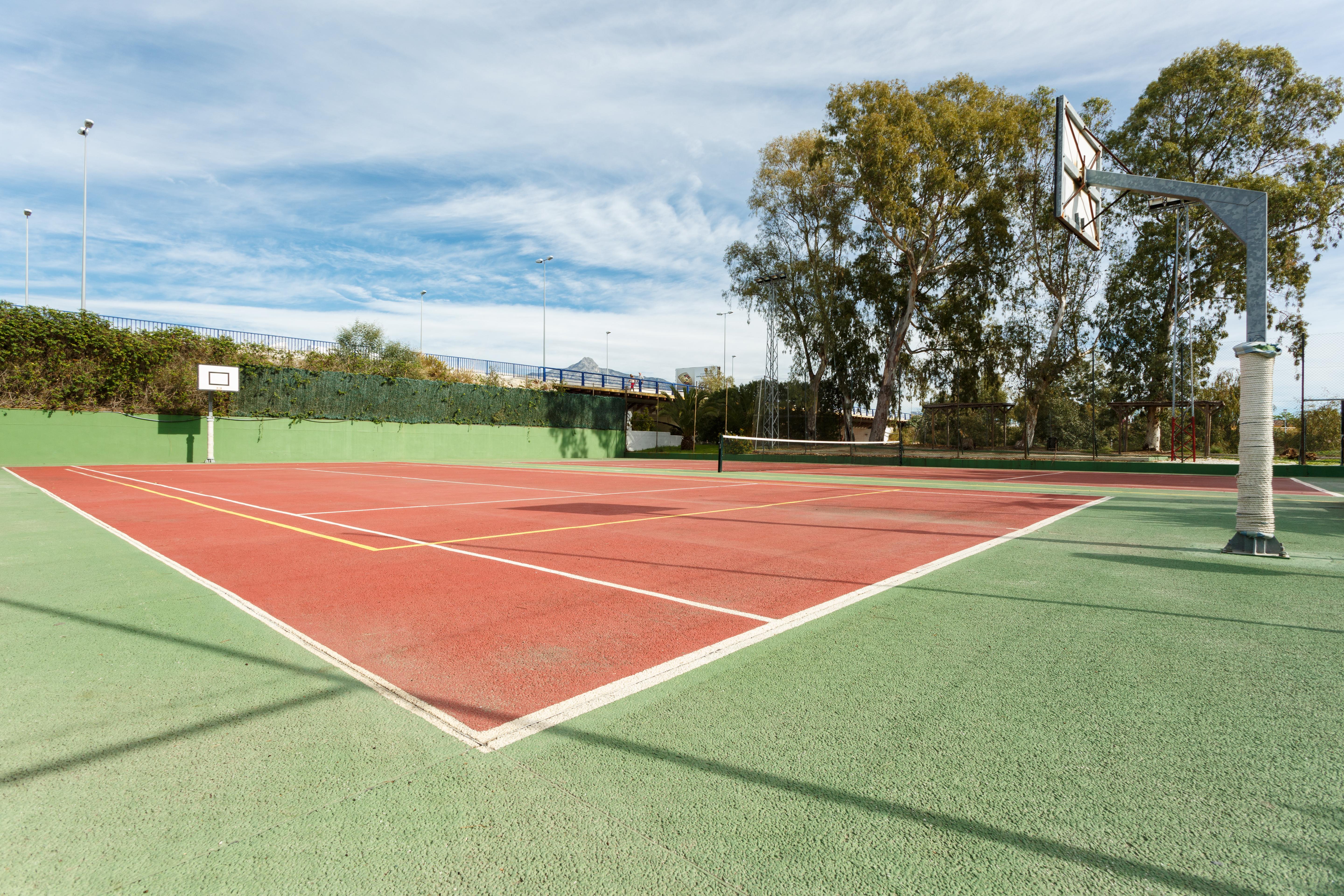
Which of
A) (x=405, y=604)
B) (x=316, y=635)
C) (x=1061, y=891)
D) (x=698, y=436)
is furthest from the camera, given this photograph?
(x=698, y=436)

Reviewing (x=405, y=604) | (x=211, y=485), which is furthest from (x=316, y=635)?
(x=211, y=485)

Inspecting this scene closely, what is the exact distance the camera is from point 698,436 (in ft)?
187

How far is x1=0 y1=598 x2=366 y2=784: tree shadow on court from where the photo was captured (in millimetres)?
2480

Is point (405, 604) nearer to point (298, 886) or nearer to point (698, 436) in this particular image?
point (298, 886)

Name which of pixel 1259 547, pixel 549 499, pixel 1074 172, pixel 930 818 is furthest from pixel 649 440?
pixel 930 818

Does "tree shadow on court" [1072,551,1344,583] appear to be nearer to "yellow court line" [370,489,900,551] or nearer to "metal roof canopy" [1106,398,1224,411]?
"yellow court line" [370,489,900,551]

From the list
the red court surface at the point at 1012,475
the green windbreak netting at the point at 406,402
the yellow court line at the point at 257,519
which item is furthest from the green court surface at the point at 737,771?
the green windbreak netting at the point at 406,402

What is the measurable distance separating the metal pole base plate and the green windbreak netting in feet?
108

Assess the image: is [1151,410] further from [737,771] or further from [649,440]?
[649,440]

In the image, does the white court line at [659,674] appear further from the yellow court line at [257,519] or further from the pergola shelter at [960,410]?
the pergola shelter at [960,410]

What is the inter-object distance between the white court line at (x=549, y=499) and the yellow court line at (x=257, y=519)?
2.70ft

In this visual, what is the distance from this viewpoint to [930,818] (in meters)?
2.17

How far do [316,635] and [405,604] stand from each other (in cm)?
76

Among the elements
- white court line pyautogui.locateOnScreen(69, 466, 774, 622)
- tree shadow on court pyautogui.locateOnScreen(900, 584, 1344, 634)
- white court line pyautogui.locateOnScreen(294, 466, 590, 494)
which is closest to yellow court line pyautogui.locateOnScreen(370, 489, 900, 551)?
white court line pyautogui.locateOnScreen(69, 466, 774, 622)
